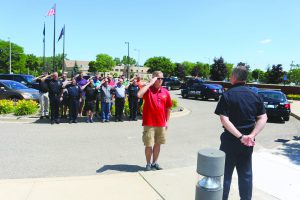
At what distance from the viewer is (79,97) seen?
12055 millimetres

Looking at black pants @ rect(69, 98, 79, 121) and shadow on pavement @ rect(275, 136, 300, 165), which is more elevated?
black pants @ rect(69, 98, 79, 121)

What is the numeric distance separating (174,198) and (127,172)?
163cm

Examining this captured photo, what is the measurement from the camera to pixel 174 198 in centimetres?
470

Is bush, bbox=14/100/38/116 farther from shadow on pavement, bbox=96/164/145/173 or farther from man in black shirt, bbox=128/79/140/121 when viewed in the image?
shadow on pavement, bbox=96/164/145/173

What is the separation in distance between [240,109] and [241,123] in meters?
0.19

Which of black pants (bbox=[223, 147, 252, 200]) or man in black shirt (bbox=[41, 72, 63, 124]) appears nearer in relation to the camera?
black pants (bbox=[223, 147, 252, 200])

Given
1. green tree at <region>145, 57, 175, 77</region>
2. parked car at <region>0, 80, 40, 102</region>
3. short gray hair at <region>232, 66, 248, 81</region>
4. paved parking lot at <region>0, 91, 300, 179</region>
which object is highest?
green tree at <region>145, 57, 175, 77</region>

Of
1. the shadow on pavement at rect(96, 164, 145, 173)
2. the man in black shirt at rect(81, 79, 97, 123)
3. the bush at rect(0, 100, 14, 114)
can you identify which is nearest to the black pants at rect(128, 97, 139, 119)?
the man in black shirt at rect(81, 79, 97, 123)

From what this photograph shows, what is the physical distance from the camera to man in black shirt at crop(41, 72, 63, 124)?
11.3 metres

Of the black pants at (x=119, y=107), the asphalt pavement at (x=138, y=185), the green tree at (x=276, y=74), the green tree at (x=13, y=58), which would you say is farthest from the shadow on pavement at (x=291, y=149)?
the green tree at (x=13, y=58)

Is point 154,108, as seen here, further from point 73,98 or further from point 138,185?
point 73,98

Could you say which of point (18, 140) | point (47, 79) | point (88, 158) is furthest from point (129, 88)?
point (88, 158)

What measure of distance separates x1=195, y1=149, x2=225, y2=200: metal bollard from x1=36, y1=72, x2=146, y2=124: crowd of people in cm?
783

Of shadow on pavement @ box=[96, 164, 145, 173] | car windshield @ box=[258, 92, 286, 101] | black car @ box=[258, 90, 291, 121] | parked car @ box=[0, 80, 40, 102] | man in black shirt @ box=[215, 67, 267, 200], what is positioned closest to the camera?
man in black shirt @ box=[215, 67, 267, 200]
